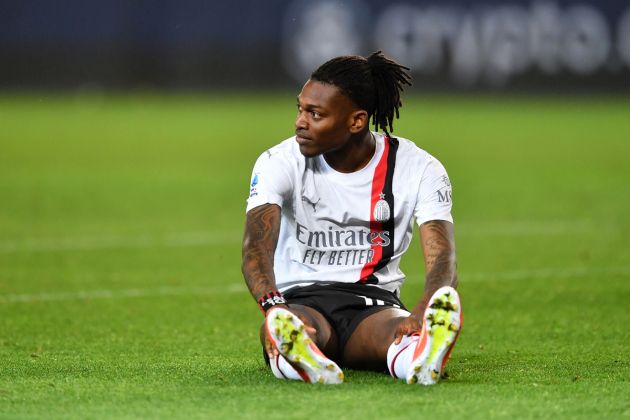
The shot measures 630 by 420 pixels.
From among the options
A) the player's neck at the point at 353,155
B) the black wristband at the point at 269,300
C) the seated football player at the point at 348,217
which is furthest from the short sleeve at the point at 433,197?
the black wristband at the point at 269,300

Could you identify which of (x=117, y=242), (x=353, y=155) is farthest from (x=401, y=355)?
(x=117, y=242)

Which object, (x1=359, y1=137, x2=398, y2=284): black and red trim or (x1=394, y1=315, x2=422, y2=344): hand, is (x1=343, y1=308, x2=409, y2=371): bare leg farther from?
(x1=359, y1=137, x2=398, y2=284): black and red trim

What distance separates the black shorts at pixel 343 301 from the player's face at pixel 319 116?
1.96 ft

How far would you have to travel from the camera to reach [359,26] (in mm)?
25562

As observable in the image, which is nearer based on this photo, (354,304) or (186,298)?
(354,304)

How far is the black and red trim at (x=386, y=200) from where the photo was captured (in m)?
5.54

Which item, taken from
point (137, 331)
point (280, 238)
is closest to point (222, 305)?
point (137, 331)

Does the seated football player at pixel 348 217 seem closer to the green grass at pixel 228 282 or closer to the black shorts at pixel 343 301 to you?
the black shorts at pixel 343 301

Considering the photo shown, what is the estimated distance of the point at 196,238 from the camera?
34.5ft

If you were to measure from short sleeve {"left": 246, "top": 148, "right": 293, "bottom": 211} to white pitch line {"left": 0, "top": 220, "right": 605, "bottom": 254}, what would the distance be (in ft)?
15.3

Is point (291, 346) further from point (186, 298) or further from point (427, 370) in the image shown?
point (186, 298)

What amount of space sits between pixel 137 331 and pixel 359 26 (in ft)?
63.8

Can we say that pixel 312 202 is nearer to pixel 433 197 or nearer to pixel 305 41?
pixel 433 197

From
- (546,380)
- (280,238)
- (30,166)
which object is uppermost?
(280,238)
